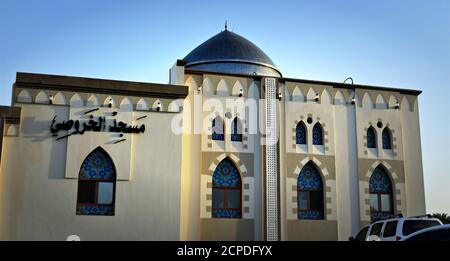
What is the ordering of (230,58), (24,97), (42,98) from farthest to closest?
1. (230,58)
2. (42,98)
3. (24,97)

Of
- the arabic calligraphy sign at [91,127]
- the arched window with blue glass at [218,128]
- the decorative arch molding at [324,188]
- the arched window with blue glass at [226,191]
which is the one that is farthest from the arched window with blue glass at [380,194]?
the arabic calligraphy sign at [91,127]

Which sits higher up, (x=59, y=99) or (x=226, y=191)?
(x=59, y=99)

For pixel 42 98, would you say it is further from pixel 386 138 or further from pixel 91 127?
pixel 386 138

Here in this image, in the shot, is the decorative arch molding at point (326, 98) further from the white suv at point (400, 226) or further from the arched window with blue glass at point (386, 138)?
the white suv at point (400, 226)

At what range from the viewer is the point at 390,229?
1365cm

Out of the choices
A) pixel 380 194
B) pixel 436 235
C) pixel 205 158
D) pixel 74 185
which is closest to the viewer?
pixel 436 235

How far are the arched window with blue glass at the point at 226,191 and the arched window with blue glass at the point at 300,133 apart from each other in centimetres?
246

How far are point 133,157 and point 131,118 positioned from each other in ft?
3.97

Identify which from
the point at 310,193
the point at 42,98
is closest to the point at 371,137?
the point at 310,193

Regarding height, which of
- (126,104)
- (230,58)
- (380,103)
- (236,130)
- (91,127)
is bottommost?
(91,127)

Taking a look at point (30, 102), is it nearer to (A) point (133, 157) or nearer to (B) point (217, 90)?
(A) point (133, 157)

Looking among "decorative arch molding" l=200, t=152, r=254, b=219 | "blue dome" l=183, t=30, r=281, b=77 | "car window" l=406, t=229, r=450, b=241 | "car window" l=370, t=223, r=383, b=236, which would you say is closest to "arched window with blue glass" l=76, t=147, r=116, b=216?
"decorative arch molding" l=200, t=152, r=254, b=219

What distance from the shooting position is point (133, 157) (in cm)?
1719

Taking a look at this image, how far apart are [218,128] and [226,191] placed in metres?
2.09
